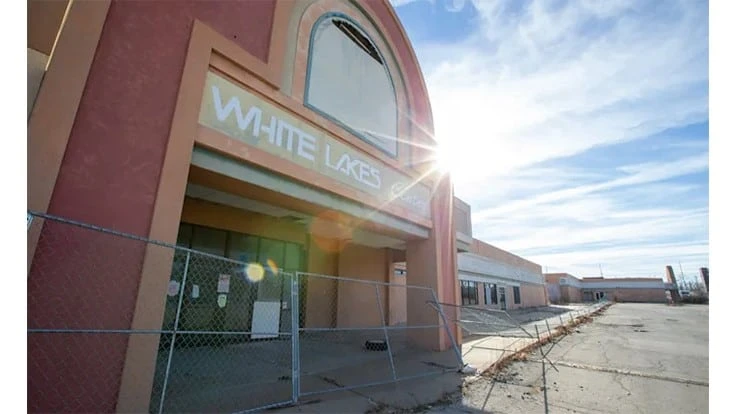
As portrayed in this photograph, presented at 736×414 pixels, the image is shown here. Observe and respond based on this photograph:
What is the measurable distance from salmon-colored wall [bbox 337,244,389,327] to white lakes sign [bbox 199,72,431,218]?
20.5 ft

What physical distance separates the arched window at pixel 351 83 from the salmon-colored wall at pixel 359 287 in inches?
260

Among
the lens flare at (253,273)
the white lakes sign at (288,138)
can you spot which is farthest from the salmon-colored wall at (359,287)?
the white lakes sign at (288,138)

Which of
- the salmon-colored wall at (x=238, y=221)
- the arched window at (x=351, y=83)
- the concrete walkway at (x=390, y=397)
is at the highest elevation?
the arched window at (x=351, y=83)

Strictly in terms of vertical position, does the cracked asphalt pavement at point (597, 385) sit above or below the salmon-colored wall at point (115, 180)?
below

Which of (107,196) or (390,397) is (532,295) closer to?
(390,397)

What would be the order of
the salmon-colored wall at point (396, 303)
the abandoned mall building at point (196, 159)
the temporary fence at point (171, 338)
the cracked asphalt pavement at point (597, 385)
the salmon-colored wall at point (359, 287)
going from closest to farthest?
the temporary fence at point (171, 338) < the abandoned mall building at point (196, 159) < the cracked asphalt pavement at point (597, 385) < the salmon-colored wall at point (359, 287) < the salmon-colored wall at point (396, 303)

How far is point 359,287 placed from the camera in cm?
1462

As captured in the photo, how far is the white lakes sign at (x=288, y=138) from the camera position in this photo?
5.43m

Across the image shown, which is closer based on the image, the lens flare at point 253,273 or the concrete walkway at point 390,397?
the concrete walkway at point 390,397

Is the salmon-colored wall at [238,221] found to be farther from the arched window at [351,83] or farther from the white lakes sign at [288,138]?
the arched window at [351,83]

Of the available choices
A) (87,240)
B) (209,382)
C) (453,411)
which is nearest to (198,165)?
(87,240)

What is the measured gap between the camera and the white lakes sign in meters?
5.43

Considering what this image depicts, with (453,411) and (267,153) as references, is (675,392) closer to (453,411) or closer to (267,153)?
(453,411)

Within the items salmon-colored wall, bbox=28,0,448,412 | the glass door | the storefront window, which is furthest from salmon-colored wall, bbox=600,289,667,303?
salmon-colored wall, bbox=28,0,448,412
